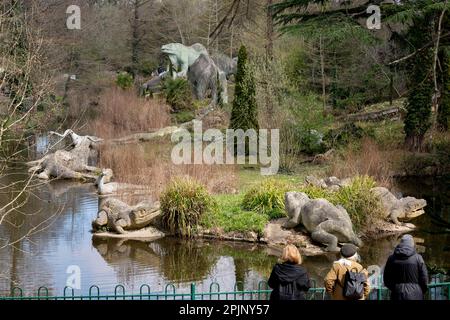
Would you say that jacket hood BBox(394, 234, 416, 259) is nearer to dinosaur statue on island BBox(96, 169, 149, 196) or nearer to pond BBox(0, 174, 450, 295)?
pond BBox(0, 174, 450, 295)

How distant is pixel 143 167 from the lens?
56.0 ft

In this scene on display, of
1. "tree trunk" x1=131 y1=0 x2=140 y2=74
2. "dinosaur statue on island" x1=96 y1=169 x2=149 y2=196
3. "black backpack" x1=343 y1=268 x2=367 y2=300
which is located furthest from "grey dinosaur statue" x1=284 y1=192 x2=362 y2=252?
"tree trunk" x1=131 y1=0 x2=140 y2=74

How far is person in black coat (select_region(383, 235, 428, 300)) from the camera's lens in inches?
211

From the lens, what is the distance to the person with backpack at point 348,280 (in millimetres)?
5242

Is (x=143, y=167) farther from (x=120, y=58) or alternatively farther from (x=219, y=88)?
(x=120, y=58)

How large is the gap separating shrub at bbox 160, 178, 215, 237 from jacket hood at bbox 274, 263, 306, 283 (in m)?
7.17

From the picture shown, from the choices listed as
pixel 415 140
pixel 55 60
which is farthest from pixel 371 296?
pixel 55 60

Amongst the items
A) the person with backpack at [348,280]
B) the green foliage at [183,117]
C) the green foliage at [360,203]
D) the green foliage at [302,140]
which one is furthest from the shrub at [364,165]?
the person with backpack at [348,280]

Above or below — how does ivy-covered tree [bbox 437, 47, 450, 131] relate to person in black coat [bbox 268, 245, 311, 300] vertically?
above

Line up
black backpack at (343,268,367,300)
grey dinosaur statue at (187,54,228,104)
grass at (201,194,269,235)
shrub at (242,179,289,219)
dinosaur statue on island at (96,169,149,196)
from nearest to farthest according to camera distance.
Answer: black backpack at (343,268,367,300), grass at (201,194,269,235), shrub at (242,179,289,219), dinosaur statue on island at (96,169,149,196), grey dinosaur statue at (187,54,228,104)

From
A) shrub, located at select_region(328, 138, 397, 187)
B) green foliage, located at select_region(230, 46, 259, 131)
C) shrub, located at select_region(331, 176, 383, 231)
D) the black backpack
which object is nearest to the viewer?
the black backpack

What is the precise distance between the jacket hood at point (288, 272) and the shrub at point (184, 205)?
7.17m

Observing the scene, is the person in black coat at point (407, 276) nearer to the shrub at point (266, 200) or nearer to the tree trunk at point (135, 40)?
the shrub at point (266, 200)

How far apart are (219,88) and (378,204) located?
16214 mm
